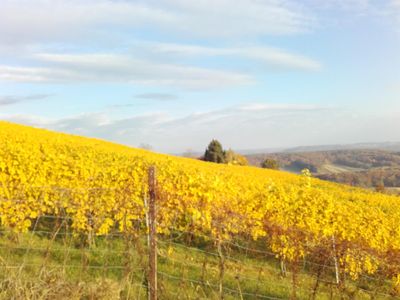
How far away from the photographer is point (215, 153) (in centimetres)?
5409

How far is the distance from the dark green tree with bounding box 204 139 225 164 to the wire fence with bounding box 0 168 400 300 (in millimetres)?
41329

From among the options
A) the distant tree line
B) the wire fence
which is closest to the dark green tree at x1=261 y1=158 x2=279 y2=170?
the distant tree line

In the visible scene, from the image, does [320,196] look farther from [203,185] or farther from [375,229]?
[203,185]

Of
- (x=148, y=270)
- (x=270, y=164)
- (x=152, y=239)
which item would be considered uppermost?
(x=152, y=239)

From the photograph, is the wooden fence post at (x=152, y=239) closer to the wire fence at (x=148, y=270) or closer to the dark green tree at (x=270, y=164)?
the wire fence at (x=148, y=270)

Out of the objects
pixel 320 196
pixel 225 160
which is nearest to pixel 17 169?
pixel 320 196

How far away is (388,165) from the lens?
113 meters

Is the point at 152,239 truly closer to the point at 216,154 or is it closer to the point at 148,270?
the point at 148,270

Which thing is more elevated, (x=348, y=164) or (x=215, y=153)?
(x=215, y=153)

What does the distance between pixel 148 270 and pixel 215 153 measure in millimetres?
48937

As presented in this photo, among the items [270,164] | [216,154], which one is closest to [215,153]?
[216,154]

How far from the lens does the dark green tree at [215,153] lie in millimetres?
54125

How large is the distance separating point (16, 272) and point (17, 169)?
593 cm

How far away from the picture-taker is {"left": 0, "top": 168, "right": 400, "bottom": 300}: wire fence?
4793 mm
